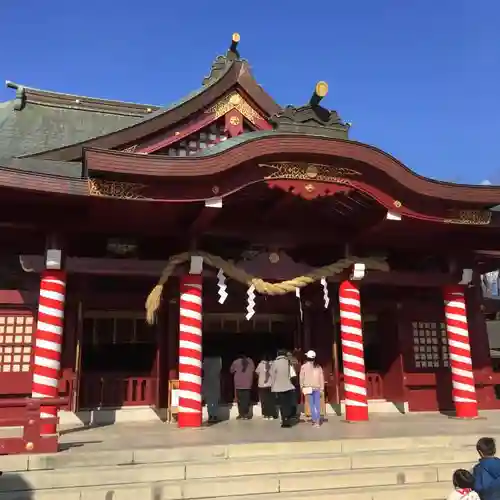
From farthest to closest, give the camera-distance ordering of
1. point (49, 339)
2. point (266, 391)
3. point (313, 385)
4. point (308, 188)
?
point (266, 391), point (313, 385), point (308, 188), point (49, 339)

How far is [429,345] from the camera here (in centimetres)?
1449

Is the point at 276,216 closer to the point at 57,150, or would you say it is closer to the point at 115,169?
the point at 115,169

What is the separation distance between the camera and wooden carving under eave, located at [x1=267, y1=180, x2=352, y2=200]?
10.4m

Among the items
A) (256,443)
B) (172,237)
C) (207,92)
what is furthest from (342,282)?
(207,92)

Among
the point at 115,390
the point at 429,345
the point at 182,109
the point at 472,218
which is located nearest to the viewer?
the point at 472,218

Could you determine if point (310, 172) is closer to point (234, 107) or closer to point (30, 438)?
point (234, 107)

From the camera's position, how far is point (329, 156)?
34.0 ft

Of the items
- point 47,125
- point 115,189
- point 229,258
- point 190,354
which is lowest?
point 190,354

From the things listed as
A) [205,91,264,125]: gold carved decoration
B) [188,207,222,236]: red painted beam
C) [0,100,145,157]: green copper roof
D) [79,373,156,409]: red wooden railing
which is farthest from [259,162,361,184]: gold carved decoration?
[0,100,145,157]: green copper roof

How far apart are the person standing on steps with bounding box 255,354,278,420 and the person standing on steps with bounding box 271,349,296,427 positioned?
4.86 ft

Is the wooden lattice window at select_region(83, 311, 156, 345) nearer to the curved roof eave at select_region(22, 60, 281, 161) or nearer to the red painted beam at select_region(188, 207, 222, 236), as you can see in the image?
the red painted beam at select_region(188, 207, 222, 236)

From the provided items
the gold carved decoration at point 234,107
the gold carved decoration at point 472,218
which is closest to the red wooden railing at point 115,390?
the gold carved decoration at point 234,107

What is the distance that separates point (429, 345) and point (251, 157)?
25.8 ft

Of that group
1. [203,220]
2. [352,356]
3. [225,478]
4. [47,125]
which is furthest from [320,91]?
[47,125]
